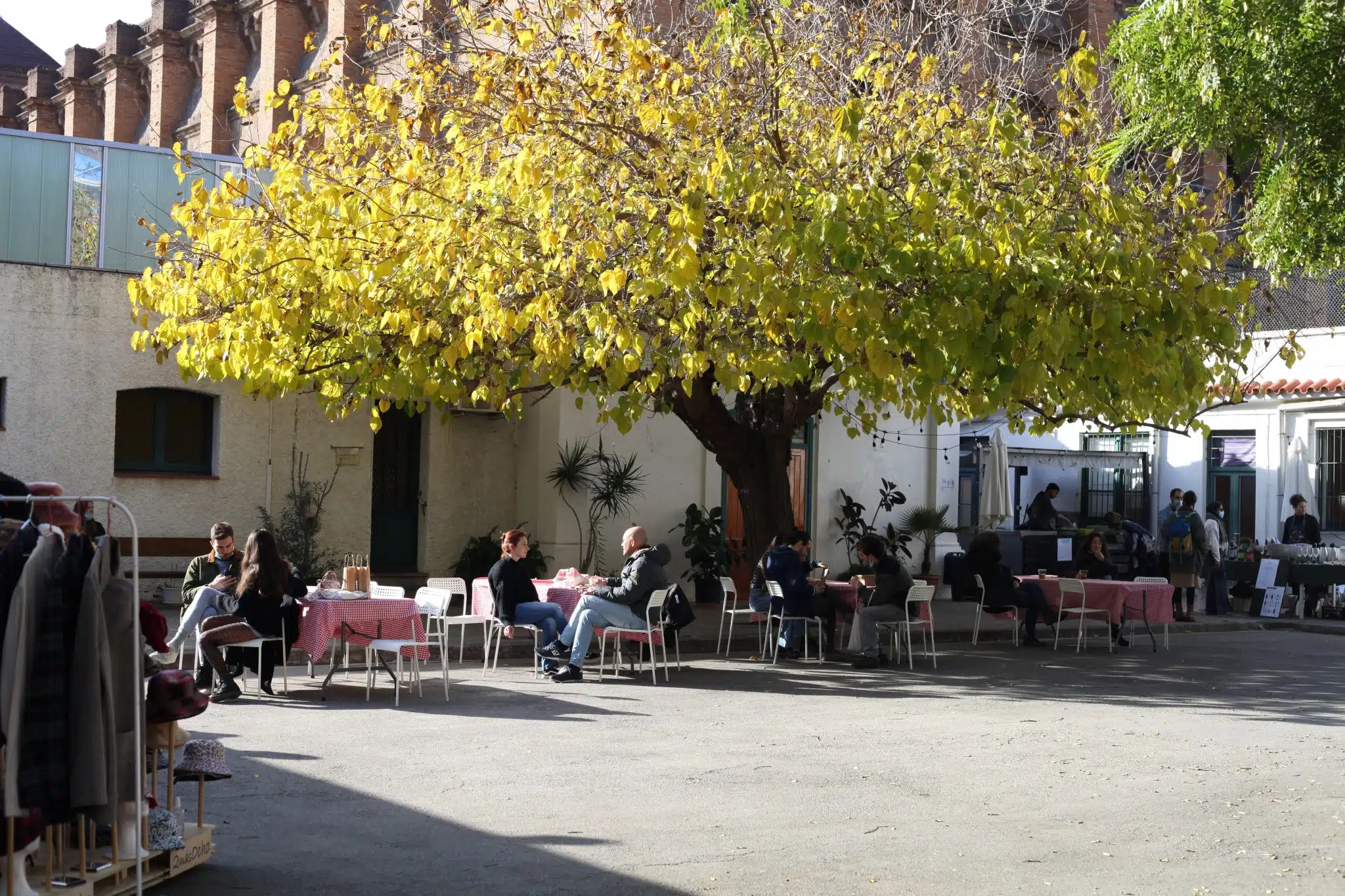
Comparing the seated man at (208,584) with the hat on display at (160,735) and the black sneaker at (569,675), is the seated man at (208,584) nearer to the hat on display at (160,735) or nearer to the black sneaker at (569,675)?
the black sneaker at (569,675)

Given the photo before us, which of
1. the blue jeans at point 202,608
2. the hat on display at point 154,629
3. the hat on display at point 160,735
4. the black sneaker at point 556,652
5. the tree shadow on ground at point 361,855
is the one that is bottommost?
the tree shadow on ground at point 361,855

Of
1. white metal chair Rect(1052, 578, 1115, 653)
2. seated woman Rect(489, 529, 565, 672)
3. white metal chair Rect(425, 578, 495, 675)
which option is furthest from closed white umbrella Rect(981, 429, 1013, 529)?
seated woman Rect(489, 529, 565, 672)

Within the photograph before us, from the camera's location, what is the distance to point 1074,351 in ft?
36.6

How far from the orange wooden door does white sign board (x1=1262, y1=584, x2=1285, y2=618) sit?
7086mm

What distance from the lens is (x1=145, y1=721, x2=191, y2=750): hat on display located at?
6.42 meters

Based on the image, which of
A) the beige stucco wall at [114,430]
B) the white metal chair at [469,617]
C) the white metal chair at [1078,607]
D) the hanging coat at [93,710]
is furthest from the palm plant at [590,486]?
the hanging coat at [93,710]

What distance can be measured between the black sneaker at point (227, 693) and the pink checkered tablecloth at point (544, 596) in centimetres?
285

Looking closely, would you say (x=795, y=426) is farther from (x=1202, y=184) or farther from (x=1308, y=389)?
(x=1202, y=184)

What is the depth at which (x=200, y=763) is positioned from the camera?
6.68 metres

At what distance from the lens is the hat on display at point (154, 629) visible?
669cm

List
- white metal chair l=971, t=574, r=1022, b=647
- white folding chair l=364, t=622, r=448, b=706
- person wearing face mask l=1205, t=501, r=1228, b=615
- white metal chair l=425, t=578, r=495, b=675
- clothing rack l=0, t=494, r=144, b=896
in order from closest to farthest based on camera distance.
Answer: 1. clothing rack l=0, t=494, r=144, b=896
2. white folding chair l=364, t=622, r=448, b=706
3. white metal chair l=425, t=578, r=495, b=675
4. white metal chair l=971, t=574, r=1022, b=647
5. person wearing face mask l=1205, t=501, r=1228, b=615

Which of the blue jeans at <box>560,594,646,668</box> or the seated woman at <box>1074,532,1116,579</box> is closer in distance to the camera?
the blue jeans at <box>560,594,646,668</box>

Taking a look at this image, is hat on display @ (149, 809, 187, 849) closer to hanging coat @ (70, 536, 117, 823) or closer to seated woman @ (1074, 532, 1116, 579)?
hanging coat @ (70, 536, 117, 823)

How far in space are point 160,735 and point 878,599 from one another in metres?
9.71
